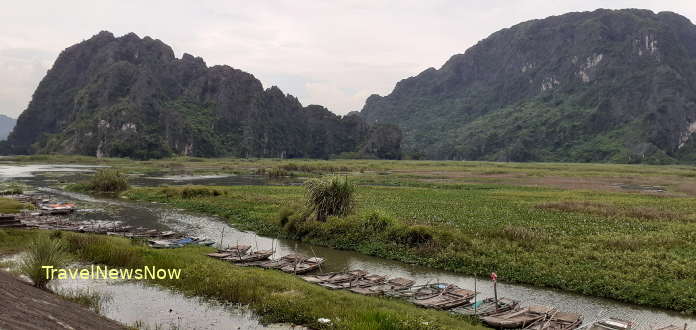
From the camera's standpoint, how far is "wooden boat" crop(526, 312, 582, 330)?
48.9 ft

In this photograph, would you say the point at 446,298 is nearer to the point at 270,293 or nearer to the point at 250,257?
the point at 270,293

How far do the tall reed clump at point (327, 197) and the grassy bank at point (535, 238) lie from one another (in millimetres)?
1146

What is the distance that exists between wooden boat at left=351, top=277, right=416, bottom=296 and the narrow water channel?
87.2 inches

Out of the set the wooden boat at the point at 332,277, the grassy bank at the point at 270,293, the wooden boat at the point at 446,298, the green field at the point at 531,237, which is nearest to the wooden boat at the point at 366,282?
the wooden boat at the point at 332,277

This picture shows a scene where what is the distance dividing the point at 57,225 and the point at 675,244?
3842 centimetres

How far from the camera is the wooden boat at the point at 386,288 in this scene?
1848 cm

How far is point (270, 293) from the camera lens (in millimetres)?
17219

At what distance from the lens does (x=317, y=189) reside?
32250mm

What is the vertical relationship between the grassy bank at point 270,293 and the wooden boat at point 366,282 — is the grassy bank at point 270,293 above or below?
above

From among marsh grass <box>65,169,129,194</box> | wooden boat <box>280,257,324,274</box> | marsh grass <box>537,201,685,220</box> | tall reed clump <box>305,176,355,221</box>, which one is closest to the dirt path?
wooden boat <box>280,257,324,274</box>

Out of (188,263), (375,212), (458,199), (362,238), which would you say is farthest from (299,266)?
(458,199)

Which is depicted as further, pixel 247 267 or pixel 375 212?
pixel 375 212

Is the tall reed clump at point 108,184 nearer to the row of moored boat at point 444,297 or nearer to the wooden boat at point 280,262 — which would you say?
the row of moored boat at point 444,297

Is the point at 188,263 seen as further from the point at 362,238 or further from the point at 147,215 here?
the point at 147,215
